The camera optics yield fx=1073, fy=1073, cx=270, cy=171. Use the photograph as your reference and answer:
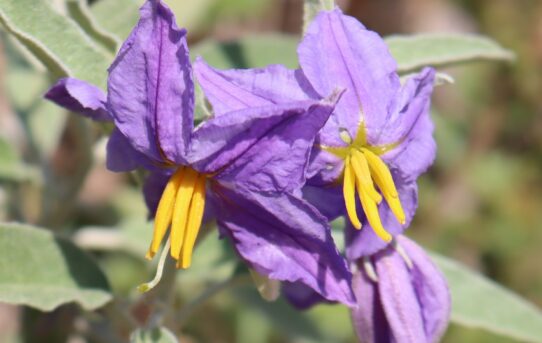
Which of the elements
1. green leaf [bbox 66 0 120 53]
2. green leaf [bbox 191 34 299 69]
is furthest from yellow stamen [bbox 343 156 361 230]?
green leaf [bbox 191 34 299 69]

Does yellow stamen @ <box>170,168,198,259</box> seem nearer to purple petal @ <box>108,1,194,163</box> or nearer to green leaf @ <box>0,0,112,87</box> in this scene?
purple petal @ <box>108,1,194,163</box>

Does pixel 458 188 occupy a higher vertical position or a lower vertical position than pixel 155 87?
lower

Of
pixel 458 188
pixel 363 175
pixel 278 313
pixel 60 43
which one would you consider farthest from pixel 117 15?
pixel 458 188

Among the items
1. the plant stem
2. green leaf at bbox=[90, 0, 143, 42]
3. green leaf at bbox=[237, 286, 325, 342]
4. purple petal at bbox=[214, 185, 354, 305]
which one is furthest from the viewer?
green leaf at bbox=[237, 286, 325, 342]

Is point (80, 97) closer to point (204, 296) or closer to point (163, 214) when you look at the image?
point (163, 214)

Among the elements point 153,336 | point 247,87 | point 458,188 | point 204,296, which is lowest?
point 458,188

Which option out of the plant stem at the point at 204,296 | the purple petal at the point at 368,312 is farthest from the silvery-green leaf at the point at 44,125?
the purple petal at the point at 368,312
